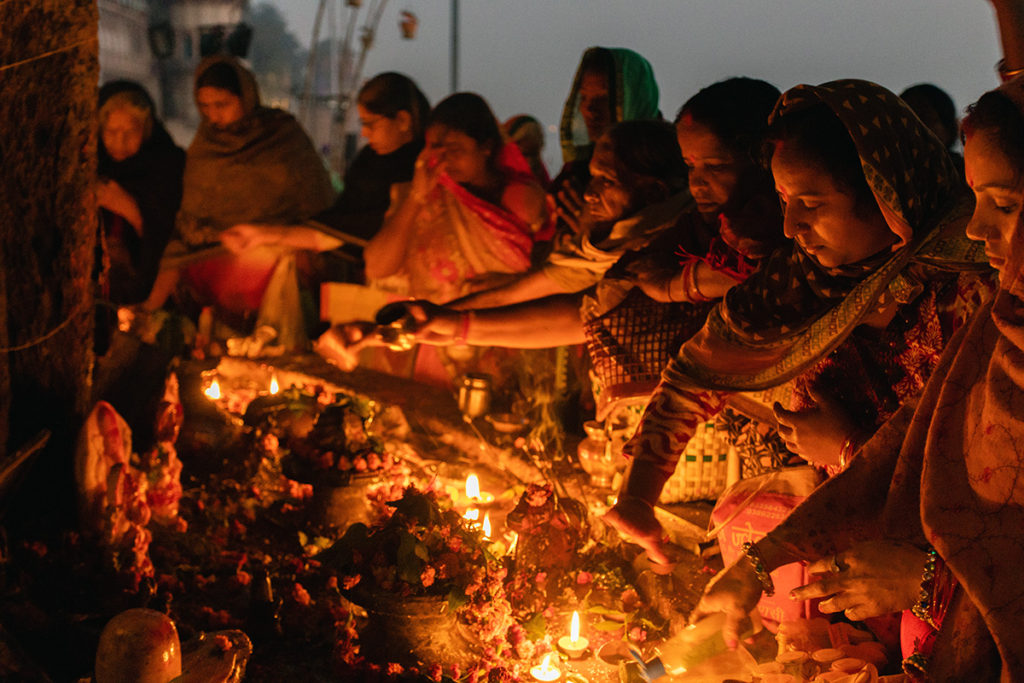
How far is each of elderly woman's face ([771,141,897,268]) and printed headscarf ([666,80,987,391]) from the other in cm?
4

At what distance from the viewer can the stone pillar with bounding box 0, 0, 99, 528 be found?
2.83 m

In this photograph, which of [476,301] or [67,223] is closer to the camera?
[67,223]

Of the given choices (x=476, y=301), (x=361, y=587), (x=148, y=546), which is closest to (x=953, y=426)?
(x=361, y=587)

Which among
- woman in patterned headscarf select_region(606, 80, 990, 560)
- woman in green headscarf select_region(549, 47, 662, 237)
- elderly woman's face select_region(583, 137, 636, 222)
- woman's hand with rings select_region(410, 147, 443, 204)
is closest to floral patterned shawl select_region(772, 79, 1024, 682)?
woman in patterned headscarf select_region(606, 80, 990, 560)

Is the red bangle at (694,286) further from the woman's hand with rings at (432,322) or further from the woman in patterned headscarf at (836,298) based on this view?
the woman's hand with rings at (432,322)

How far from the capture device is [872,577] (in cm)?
171

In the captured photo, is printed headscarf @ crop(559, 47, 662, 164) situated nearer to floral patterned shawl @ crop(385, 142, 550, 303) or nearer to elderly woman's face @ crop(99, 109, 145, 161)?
floral patterned shawl @ crop(385, 142, 550, 303)

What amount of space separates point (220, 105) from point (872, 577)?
577 centimetres

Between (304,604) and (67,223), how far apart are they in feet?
5.27

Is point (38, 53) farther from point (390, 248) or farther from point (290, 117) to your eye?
point (290, 117)

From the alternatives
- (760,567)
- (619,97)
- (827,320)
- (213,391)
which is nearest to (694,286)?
(827,320)

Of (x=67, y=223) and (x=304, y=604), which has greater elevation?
(x=67, y=223)

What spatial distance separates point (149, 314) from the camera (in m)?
5.87

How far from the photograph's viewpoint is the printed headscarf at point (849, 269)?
6.00ft
